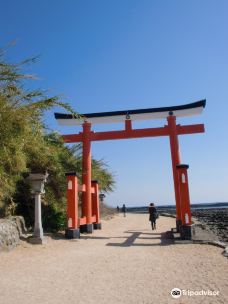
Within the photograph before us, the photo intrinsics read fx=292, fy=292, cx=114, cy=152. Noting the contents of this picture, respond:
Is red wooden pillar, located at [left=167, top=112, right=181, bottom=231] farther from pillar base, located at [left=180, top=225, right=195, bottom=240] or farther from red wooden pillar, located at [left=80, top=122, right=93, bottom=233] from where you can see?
red wooden pillar, located at [left=80, top=122, right=93, bottom=233]

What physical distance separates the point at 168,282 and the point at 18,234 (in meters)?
5.46

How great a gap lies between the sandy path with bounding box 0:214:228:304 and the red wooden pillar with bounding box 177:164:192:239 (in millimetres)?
945

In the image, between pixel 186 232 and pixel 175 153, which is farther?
pixel 175 153

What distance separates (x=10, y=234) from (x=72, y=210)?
3128 mm

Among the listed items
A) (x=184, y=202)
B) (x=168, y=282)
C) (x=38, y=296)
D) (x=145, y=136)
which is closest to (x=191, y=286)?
(x=168, y=282)

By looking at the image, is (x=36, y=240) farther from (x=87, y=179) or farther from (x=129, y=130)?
(x=129, y=130)

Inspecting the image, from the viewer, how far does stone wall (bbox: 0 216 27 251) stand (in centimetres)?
768

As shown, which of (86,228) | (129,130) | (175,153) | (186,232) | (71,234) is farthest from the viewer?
(129,130)

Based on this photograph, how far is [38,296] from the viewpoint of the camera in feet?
14.1

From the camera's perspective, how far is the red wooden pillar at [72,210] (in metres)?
10.7

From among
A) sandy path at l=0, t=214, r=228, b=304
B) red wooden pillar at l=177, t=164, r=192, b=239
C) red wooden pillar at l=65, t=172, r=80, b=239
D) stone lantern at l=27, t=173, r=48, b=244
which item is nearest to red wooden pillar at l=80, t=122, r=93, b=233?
red wooden pillar at l=65, t=172, r=80, b=239

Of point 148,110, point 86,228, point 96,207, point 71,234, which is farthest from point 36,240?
point 148,110

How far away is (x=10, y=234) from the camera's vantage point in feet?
26.6

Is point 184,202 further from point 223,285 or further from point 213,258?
point 223,285
